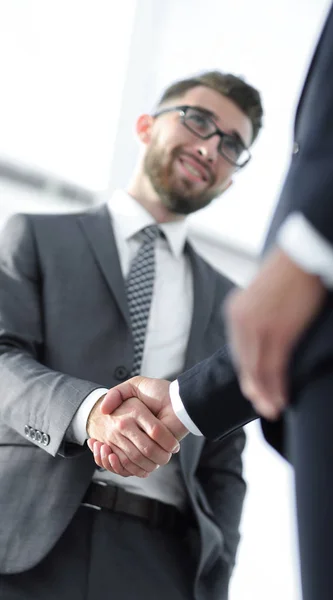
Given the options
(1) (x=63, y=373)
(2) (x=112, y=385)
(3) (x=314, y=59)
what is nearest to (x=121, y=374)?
(2) (x=112, y=385)

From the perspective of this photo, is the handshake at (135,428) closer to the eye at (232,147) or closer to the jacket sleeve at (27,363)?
the jacket sleeve at (27,363)

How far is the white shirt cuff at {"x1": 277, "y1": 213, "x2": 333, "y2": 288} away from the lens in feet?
2.36

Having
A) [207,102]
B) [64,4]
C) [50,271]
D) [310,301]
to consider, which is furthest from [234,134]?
[310,301]

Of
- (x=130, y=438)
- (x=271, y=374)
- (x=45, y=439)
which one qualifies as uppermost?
(x=271, y=374)

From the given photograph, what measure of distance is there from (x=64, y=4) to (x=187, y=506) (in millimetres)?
1763

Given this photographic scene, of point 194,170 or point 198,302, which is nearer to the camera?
point 198,302

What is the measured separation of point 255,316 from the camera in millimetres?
716

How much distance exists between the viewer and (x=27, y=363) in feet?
5.13

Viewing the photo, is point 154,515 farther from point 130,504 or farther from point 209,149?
point 209,149

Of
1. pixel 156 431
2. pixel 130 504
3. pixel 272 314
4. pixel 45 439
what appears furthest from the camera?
pixel 130 504

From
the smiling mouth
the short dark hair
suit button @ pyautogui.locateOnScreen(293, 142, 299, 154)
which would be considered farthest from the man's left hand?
the short dark hair

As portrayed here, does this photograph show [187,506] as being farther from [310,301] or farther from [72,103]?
[72,103]

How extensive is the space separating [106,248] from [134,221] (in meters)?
0.17

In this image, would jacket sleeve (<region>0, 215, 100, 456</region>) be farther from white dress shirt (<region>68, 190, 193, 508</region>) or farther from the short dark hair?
the short dark hair
